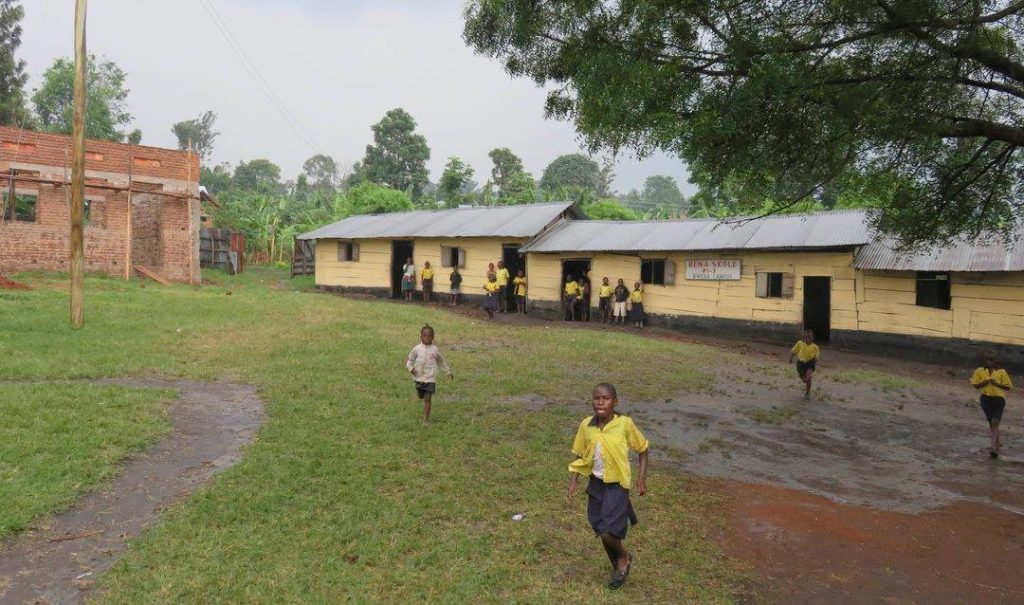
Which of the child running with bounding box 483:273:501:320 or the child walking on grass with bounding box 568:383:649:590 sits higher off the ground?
the child running with bounding box 483:273:501:320

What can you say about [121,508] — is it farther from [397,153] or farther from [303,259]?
[397,153]

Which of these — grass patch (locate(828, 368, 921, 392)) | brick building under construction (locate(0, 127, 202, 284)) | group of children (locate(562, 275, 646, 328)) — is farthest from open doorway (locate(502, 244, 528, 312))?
grass patch (locate(828, 368, 921, 392))

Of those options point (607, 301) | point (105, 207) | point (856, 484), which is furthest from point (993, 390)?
point (105, 207)

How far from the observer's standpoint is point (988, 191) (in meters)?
7.75

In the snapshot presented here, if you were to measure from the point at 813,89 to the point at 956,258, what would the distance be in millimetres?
11028

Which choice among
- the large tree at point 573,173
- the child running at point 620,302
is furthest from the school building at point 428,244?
the large tree at point 573,173

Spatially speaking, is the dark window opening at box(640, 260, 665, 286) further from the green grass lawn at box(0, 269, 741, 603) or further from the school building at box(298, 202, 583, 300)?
the green grass lawn at box(0, 269, 741, 603)

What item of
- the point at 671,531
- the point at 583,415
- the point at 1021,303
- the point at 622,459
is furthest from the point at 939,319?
the point at 622,459

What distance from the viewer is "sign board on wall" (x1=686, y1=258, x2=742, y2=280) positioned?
18.5 meters

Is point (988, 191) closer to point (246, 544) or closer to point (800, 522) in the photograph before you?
point (800, 522)

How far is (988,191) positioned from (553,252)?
14.7 metres

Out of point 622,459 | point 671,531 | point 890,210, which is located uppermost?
point 890,210

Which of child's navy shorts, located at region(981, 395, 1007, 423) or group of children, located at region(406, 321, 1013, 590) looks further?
child's navy shorts, located at region(981, 395, 1007, 423)

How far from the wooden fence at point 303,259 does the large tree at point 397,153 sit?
1559cm
